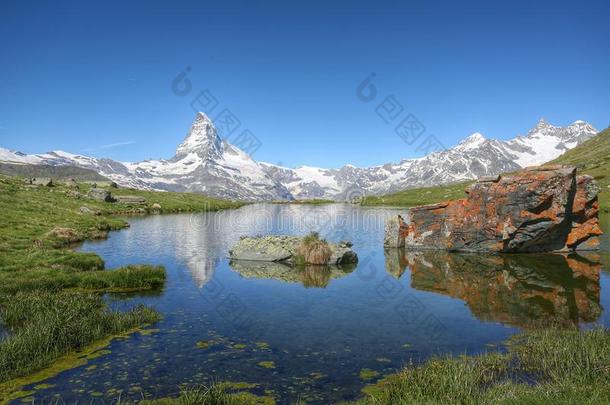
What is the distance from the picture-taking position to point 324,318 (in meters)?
23.6

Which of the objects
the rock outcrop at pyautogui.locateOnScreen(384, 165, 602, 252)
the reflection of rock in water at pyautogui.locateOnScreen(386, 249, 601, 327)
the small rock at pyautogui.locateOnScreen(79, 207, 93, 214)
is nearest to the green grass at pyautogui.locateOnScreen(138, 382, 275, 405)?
the reflection of rock in water at pyautogui.locateOnScreen(386, 249, 601, 327)

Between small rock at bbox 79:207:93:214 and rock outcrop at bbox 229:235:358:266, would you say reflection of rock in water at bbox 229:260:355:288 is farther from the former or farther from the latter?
small rock at bbox 79:207:93:214

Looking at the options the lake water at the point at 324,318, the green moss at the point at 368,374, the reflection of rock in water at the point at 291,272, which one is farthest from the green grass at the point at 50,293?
the green moss at the point at 368,374

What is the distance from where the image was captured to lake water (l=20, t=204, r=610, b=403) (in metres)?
15.5

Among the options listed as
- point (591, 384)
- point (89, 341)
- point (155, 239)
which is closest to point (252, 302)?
point (89, 341)

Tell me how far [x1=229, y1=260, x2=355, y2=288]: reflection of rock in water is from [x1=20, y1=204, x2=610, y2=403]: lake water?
0.13 meters

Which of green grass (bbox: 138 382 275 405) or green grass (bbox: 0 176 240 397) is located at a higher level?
green grass (bbox: 0 176 240 397)

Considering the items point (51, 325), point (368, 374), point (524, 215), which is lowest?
point (368, 374)

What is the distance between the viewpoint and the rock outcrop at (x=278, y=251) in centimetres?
4262

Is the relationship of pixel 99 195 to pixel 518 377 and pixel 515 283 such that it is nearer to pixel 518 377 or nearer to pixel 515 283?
pixel 515 283

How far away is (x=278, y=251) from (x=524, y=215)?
2557 centimetres

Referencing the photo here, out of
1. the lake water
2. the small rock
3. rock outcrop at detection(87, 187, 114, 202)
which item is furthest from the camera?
rock outcrop at detection(87, 187, 114, 202)

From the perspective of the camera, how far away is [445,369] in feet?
48.2

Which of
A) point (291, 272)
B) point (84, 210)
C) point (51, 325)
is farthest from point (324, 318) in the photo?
point (84, 210)
